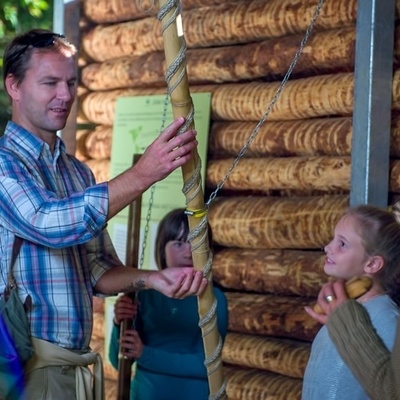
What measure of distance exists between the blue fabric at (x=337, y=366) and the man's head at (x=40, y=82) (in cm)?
133

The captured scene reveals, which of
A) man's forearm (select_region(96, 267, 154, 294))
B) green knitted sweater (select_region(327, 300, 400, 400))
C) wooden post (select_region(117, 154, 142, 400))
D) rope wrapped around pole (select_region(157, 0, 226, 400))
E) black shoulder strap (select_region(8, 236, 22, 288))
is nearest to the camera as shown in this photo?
green knitted sweater (select_region(327, 300, 400, 400))

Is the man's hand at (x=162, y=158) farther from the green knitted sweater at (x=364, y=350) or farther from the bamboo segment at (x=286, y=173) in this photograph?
the bamboo segment at (x=286, y=173)

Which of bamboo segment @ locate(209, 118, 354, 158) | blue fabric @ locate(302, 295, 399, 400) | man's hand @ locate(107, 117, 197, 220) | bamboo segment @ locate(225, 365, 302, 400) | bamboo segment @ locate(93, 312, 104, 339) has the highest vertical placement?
man's hand @ locate(107, 117, 197, 220)

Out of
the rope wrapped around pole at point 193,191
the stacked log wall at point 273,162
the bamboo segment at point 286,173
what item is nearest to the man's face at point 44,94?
the rope wrapped around pole at point 193,191

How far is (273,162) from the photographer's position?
6629 millimetres

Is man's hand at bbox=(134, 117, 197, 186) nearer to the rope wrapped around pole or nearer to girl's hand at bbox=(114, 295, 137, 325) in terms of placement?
the rope wrapped around pole

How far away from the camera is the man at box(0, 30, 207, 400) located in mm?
4137

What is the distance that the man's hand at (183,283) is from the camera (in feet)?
14.1

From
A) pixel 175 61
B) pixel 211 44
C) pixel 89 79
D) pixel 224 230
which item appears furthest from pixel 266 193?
pixel 175 61

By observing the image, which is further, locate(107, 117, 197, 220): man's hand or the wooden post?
the wooden post

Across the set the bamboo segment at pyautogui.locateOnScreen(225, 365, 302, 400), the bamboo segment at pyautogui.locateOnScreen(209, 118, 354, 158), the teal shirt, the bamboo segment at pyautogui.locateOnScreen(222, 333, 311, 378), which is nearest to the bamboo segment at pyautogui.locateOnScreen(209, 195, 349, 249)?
the bamboo segment at pyautogui.locateOnScreen(209, 118, 354, 158)

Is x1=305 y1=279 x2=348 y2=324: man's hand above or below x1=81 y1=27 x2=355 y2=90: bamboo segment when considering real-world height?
below

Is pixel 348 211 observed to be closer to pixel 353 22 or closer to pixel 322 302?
pixel 322 302

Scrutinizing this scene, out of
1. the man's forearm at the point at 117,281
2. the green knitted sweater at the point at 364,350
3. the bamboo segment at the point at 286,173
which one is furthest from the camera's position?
the bamboo segment at the point at 286,173
